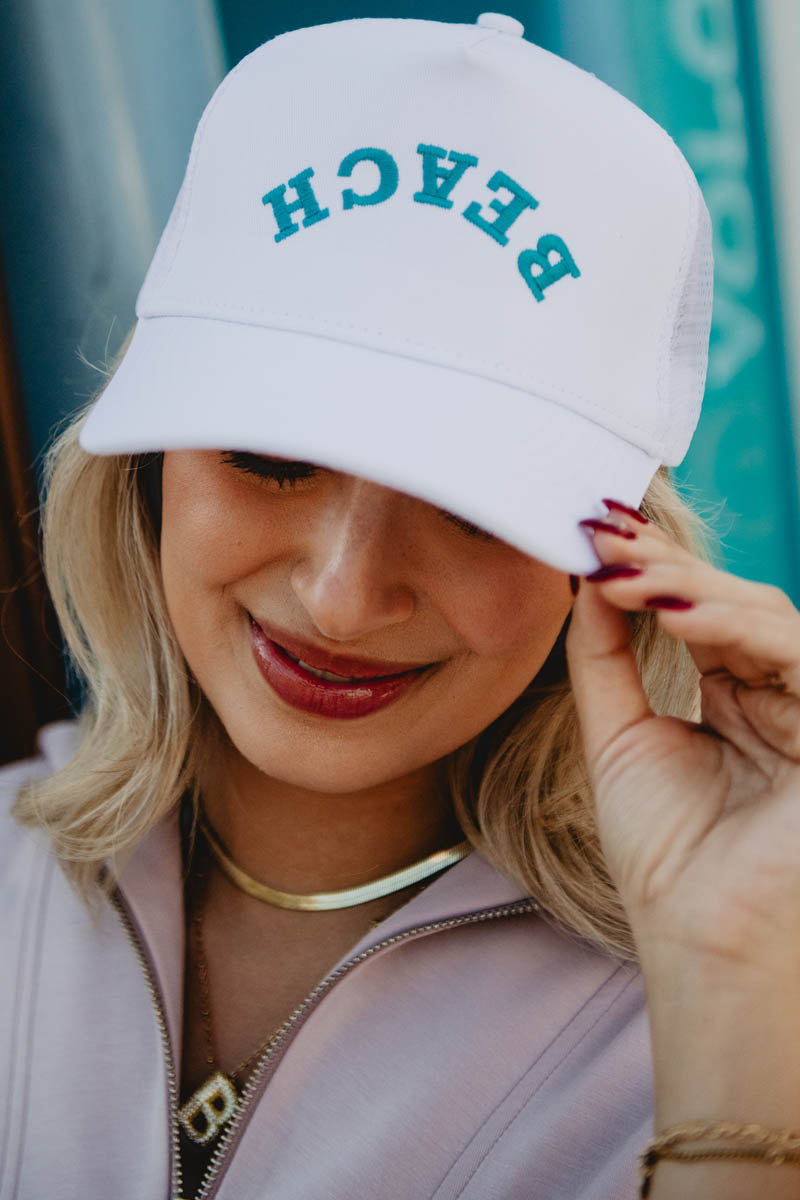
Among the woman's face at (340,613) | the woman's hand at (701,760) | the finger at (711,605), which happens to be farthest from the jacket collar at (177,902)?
the finger at (711,605)

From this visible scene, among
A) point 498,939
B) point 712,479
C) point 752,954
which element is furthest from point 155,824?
point 712,479

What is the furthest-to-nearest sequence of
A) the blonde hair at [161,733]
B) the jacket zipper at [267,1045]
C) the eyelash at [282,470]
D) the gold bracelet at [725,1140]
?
the blonde hair at [161,733] → the jacket zipper at [267,1045] → the eyelash at [282,470] → the gold bracelet at [725,1140]

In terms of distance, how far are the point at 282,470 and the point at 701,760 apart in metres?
0.49

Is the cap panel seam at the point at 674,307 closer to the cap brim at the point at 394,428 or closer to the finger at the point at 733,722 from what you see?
the cap brim at the point at 394,428

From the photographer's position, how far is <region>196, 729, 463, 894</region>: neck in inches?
53.2

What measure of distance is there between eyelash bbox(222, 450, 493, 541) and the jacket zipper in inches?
18.4

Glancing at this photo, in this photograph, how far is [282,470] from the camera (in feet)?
3.45

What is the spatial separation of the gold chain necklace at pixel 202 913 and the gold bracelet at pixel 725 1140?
52 centimetres

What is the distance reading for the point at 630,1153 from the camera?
1042 mm

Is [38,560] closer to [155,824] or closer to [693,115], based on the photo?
[155,824]

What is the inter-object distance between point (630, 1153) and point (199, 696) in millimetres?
779

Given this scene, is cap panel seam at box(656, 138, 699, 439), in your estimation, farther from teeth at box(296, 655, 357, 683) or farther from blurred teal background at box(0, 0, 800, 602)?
blurred teal background at box(0, 0, 800, 602)

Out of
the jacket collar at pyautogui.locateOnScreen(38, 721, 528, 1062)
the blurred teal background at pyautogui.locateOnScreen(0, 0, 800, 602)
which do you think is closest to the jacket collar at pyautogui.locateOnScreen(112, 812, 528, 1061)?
the jacket collar at pyautogui.locateOnScreen(38, 721, 528, 1062)

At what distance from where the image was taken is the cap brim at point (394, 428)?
33.1 inches
